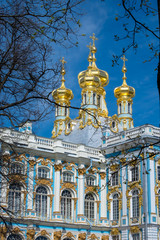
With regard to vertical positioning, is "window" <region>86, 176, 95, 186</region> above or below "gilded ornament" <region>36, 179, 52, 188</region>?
above

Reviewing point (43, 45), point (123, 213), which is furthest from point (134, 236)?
point (43, 45)

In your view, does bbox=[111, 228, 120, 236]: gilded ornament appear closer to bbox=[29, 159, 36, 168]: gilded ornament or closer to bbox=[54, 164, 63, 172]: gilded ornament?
bbox=[54, 164, 63, 172]: gilded ornament

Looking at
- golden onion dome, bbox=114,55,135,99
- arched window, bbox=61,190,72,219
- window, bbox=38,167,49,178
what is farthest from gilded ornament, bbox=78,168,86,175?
golden onion dome, bbox=114,55,135,99

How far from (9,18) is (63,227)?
18066mm

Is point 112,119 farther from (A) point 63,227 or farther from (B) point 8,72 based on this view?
(B) point 8,72

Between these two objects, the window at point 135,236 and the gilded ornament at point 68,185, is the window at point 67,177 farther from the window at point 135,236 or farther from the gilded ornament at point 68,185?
the window at point 135,236

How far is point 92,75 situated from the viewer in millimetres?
35562

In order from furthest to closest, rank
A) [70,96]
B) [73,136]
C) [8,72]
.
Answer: [70,96] < [73,136] < [8,72]

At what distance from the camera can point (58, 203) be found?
85.1 feet

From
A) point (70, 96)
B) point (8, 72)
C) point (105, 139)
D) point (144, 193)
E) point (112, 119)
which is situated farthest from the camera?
point (70, 96)

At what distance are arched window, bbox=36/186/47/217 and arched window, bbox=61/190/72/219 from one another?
1161 millimetres

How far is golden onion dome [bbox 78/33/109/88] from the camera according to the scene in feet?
115

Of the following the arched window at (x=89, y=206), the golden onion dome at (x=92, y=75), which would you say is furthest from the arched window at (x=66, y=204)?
the golden onion dome at (x=92, y=75)

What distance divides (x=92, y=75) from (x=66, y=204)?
40.3 ft
